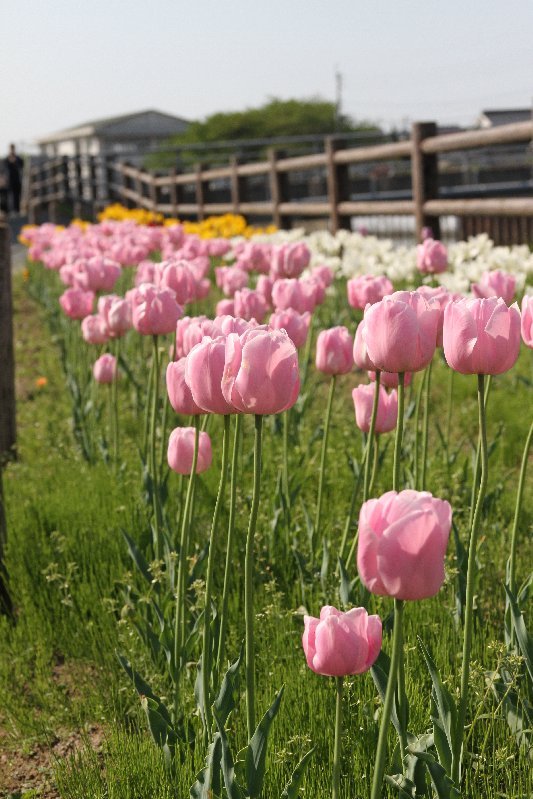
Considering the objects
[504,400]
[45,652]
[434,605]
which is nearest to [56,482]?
[45,652]

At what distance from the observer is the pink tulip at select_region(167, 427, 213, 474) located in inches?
94.2

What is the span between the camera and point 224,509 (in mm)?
3553

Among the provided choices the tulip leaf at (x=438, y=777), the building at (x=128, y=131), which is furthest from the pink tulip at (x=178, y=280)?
the building at (x=128, y=131)

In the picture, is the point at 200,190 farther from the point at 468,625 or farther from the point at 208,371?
the point at 468,625

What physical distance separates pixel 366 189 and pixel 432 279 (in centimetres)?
2560

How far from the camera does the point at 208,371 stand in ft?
5.45

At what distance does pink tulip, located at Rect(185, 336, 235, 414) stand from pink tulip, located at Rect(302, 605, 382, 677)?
37 centimetres

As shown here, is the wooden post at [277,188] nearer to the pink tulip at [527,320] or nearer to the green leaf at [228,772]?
the pink tulip at [527,320]

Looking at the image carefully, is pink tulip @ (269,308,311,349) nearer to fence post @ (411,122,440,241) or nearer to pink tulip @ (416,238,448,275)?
pink tulip @ (416,238,448,275)

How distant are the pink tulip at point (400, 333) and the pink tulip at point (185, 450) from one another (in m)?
0.77

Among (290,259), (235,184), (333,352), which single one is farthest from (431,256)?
(235,184)

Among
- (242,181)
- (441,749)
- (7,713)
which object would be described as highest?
(242,181)

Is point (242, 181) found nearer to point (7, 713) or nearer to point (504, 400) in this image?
point (504, 400)

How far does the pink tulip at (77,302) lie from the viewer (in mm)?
4105
